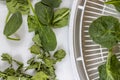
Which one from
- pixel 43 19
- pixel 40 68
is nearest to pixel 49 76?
pixel 40 68

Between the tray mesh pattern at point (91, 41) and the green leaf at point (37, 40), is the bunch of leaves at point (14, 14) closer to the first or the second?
the green leaf at point (37, 40)

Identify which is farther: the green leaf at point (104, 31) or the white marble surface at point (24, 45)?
the white marble surface at point (24, 45)

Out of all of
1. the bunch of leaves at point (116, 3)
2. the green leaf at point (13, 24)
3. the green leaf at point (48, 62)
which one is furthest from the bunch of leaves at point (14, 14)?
the bunch of leaves at point (116, 3)

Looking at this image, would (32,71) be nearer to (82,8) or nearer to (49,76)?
(49,76)

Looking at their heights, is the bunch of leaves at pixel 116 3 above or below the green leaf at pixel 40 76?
above

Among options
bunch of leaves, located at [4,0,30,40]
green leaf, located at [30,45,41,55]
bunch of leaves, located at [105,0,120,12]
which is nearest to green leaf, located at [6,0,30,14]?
bunch of leaves, located at [4,0,30,40]

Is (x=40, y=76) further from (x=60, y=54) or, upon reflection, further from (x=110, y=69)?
(x=110, y=69)
